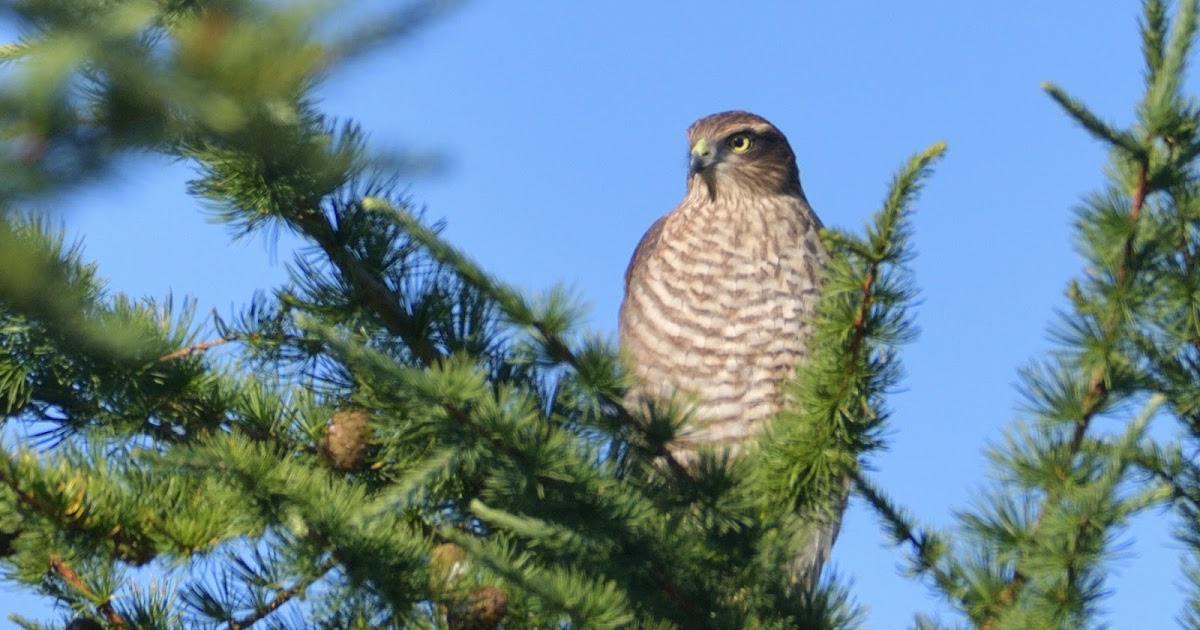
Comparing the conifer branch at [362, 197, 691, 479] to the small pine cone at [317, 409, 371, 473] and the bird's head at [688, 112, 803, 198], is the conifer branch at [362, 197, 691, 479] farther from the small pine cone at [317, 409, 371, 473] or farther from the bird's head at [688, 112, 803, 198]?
the bird's head at [688, 112, 803, 198]

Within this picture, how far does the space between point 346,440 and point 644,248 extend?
2.39 m

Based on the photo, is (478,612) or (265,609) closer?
(478,612)

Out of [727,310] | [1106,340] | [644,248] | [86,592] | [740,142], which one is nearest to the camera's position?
[1106,340]

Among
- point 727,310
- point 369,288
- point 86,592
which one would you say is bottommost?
point 86,592

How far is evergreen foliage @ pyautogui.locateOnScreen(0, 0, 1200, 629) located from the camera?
1.75 m

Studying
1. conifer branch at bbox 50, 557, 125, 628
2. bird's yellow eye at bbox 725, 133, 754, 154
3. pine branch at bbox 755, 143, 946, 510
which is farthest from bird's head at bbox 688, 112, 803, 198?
conifer branch at bbox 50, 557, 125, 628

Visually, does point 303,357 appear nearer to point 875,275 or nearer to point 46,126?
point 875,275

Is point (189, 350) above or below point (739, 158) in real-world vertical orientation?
below

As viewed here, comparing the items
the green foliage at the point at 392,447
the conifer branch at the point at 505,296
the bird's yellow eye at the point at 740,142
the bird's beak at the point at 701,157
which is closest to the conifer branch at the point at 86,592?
the green foliage at the point at 392,447

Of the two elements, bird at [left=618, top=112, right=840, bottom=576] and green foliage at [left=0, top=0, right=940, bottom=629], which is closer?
green foliage at [left=0, top=0, right=940, bottom=629]

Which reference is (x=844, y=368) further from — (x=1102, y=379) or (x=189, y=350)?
(x=189, y=350)

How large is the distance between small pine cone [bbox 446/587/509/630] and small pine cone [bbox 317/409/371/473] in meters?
0.67

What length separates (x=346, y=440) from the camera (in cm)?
301

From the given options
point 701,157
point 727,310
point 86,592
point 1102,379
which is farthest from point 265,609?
point 701,157
